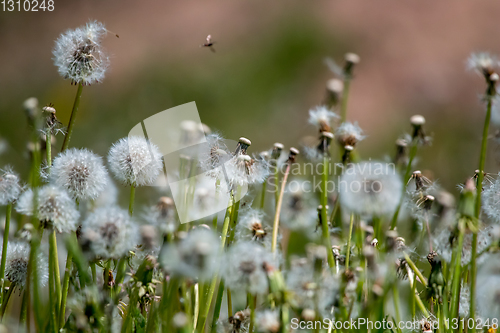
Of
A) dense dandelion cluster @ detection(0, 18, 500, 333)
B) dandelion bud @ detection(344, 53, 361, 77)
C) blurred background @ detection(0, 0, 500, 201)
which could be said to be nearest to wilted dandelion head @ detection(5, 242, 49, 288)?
dense dandelion cluster @ detection(0, 18, 500, 333)

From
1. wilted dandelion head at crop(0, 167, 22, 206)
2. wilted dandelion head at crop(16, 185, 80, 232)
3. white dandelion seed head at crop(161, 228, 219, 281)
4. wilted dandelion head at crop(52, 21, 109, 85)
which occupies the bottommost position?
white dandelion seed head at crop(161, 228, 219, 281)

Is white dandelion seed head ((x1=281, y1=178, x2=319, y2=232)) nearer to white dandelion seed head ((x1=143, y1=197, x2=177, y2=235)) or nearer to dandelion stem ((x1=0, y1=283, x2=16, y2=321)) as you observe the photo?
white dandelion seed head ((x1=143, y1=197, x2=177, y2=235))

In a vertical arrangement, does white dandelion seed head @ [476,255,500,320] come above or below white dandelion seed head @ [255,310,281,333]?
above

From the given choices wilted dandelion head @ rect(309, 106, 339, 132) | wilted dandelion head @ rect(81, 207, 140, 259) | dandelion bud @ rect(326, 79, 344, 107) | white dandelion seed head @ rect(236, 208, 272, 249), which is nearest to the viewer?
wilted dandelion head @ rect(81, 207, 140, 259)

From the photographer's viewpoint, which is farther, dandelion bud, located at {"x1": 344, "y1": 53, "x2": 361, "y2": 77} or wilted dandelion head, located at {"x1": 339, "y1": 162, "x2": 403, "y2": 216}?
dandelion bud, located at {"x1": 344, "y1": 53, "x2": 361, "y2": 77}

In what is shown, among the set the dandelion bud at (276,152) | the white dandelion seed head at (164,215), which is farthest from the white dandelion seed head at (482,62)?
the white dandelion seed head at (164,215)

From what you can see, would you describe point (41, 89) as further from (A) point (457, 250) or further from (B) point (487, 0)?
(B) point (487, 0)

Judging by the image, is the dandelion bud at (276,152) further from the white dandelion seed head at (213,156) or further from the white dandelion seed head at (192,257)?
the white dandelion seed head at (192,257)
